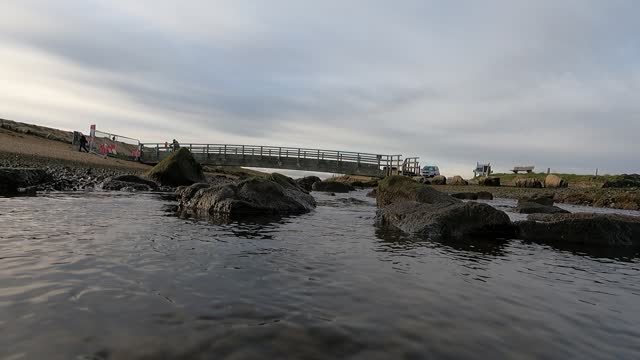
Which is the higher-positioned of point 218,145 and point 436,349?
point 218,145

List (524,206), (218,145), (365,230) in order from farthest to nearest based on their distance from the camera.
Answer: (218,145), (524,206), (365,230)

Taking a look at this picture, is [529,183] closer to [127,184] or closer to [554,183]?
[554,183]

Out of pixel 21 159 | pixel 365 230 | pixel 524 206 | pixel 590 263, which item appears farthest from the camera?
pixel 21 159

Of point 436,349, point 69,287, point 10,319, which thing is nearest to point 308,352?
point 436,349

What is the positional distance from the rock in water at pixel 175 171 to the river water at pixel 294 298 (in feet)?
59.0

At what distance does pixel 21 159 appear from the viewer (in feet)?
93.2

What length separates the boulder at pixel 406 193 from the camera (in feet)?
57.6

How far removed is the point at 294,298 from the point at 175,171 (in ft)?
80.5

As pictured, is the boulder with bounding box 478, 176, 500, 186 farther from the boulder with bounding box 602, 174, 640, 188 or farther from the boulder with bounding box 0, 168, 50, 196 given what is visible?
the boulder with bounding box 0, 168, 50, 196

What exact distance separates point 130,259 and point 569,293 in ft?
22.9

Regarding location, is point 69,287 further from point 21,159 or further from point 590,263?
point 21,159

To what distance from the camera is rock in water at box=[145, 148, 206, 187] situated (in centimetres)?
2834

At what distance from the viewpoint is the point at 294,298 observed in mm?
5680

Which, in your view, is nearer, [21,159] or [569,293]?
[569,293]
